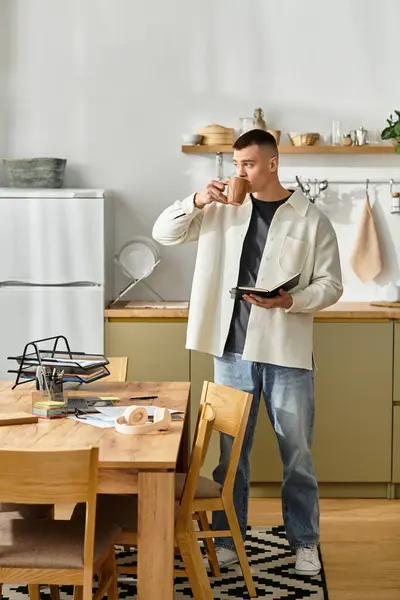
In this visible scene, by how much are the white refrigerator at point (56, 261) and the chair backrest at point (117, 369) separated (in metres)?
0.84

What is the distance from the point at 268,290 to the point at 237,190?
0.38m

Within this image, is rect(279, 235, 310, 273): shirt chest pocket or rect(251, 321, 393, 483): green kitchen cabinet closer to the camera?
rect(279, 235, 310, 273): shirt chest pocket

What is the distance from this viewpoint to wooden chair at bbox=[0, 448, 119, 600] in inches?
93.9

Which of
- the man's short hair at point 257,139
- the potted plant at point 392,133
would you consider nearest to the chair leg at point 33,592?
the man's short hair at point 257,139

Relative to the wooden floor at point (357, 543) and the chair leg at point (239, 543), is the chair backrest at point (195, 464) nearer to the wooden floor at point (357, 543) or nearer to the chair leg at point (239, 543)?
the chair leg at point (239, 543)

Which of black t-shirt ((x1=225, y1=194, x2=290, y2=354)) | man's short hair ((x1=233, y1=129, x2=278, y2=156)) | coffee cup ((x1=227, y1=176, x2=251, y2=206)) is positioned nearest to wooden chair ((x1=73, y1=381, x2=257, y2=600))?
black t-shirt ((x1=225, y1=194, x2=290, y2=354))

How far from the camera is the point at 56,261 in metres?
4.98

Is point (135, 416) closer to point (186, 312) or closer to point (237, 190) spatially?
point (237, 190)

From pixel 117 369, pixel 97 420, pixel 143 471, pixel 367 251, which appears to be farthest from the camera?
pixel 367 251

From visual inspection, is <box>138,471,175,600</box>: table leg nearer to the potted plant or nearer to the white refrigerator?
the white refrigerator

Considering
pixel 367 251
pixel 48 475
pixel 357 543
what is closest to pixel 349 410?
pixel 357 543

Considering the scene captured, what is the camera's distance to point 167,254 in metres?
A: 5.45

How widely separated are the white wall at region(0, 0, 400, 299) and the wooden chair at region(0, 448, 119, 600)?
2862 mm

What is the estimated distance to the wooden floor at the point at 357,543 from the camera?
3.63m
